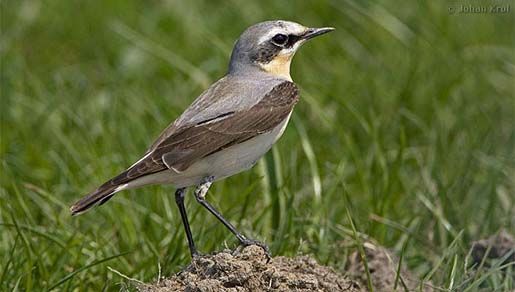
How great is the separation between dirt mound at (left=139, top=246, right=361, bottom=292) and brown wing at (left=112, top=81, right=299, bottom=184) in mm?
695

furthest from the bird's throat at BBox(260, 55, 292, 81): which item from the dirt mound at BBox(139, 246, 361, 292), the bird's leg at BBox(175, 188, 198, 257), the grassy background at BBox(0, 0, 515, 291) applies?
the dirt mound at BBox(139, 246, 361, 292)

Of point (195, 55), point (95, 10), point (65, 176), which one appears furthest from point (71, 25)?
point (65, 176)

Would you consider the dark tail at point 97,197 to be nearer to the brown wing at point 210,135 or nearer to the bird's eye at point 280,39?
the brown wing at point 210,135

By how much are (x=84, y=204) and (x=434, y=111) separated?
13.5ft

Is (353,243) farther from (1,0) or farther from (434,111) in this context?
(1,0)

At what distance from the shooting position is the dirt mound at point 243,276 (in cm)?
507

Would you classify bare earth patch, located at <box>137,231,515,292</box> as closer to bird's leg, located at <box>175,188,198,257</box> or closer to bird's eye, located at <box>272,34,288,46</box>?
bird's leg, located at <box>175,188,198,257</box>

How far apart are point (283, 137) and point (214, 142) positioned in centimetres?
253

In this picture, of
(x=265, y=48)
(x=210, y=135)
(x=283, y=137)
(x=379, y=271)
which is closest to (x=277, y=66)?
(x=265, y=48)

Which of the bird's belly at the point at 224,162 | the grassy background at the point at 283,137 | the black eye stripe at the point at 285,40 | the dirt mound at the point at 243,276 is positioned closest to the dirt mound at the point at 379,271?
the grassy background at the point at 283,137

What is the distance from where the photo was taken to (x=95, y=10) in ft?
37.7

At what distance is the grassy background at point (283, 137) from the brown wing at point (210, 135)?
1.77 ft

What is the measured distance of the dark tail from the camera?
559cm

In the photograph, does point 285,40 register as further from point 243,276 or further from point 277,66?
point 243,276
